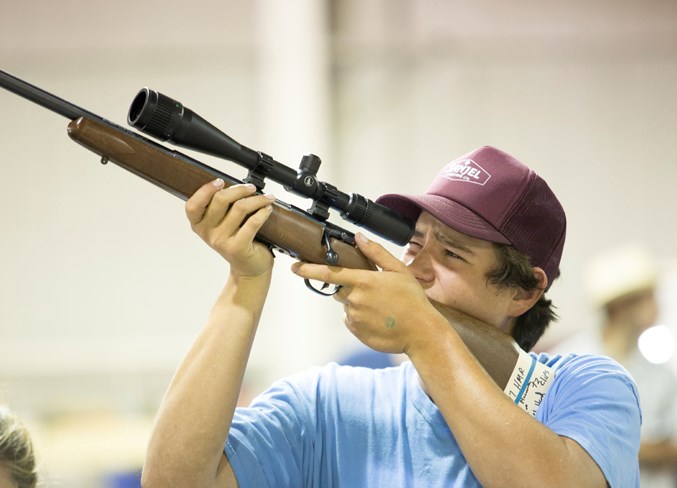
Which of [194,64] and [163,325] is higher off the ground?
[194,64]

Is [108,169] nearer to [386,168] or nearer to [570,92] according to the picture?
[386,168]

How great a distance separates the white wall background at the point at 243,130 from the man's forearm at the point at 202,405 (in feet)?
16.9

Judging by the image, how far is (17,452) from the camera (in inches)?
75.2

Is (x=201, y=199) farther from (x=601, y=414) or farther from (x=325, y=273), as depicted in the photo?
(x=601, y=414)

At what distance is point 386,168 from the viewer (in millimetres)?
7020

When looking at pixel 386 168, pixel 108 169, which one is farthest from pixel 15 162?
pixel 386 168

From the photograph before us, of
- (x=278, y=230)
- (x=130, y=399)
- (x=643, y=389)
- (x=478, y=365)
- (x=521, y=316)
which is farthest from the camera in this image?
(x=130, y=399)

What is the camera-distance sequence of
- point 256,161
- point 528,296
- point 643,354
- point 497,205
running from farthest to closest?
1. point 643,354
2. point 528,296
3. point 497,205
4. point 256,161

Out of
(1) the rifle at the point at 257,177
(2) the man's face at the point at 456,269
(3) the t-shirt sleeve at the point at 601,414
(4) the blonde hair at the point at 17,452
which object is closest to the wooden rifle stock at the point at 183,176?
(1) the rifle at the point at 257,177

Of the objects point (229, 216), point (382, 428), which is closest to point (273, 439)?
point (382, 428)

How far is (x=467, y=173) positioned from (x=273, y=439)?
65 centimetres

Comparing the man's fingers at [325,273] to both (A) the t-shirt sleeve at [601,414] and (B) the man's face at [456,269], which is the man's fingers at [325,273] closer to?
(B) the man's face at [456,269]

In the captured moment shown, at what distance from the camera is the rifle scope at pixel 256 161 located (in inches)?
64.7

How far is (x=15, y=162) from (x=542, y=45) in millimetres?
3985
